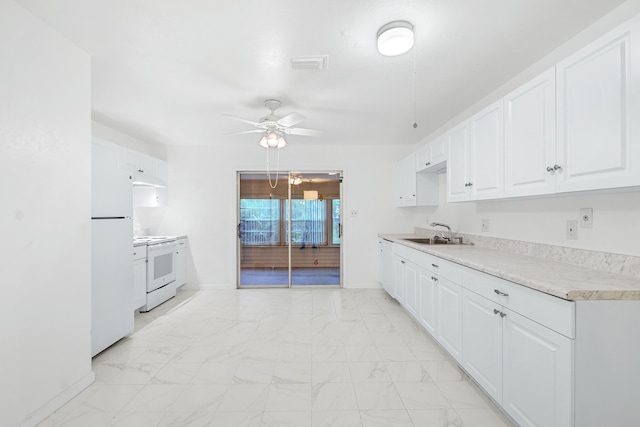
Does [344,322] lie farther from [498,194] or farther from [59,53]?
[59,53]

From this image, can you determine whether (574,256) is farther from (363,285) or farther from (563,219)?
(363,285)

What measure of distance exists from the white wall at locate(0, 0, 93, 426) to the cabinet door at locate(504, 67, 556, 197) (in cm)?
302

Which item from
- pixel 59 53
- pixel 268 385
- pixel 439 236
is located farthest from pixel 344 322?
pixel 59 53

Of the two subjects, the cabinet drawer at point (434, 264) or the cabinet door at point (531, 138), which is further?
the cabinet drawer at point (434, 264)

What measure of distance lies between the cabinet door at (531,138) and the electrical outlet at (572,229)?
38 centimetres

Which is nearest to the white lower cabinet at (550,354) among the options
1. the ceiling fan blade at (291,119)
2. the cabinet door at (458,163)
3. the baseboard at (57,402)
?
the cabinet door at (458,163)

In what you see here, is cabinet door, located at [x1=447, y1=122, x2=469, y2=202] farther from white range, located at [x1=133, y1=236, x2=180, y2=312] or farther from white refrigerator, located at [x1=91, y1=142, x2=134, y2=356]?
white range, located at [x1=133, y1=236, x2=180, y2=312]

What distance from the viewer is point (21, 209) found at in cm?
161

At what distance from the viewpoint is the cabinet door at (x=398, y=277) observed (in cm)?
348

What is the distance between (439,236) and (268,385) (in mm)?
2772

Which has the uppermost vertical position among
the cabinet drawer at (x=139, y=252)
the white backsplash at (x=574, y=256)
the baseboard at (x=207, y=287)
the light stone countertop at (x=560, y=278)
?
the white backsplash at (x=574, y=256)

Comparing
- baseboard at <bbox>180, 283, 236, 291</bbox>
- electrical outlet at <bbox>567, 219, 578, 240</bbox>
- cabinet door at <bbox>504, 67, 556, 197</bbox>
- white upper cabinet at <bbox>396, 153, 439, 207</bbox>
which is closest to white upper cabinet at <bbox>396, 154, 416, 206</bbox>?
white upper cabinet at <bbox>396, 153, 439, 207</bbox>

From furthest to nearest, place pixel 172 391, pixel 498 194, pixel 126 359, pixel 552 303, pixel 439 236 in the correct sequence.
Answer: pixel 439 236 < pixel 126 359 < pixel 498 194 < pixel 172 391 < pixel 552 303

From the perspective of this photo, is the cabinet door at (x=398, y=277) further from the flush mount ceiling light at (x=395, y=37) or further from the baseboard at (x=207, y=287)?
the baseboard at (x=207, y=287)
